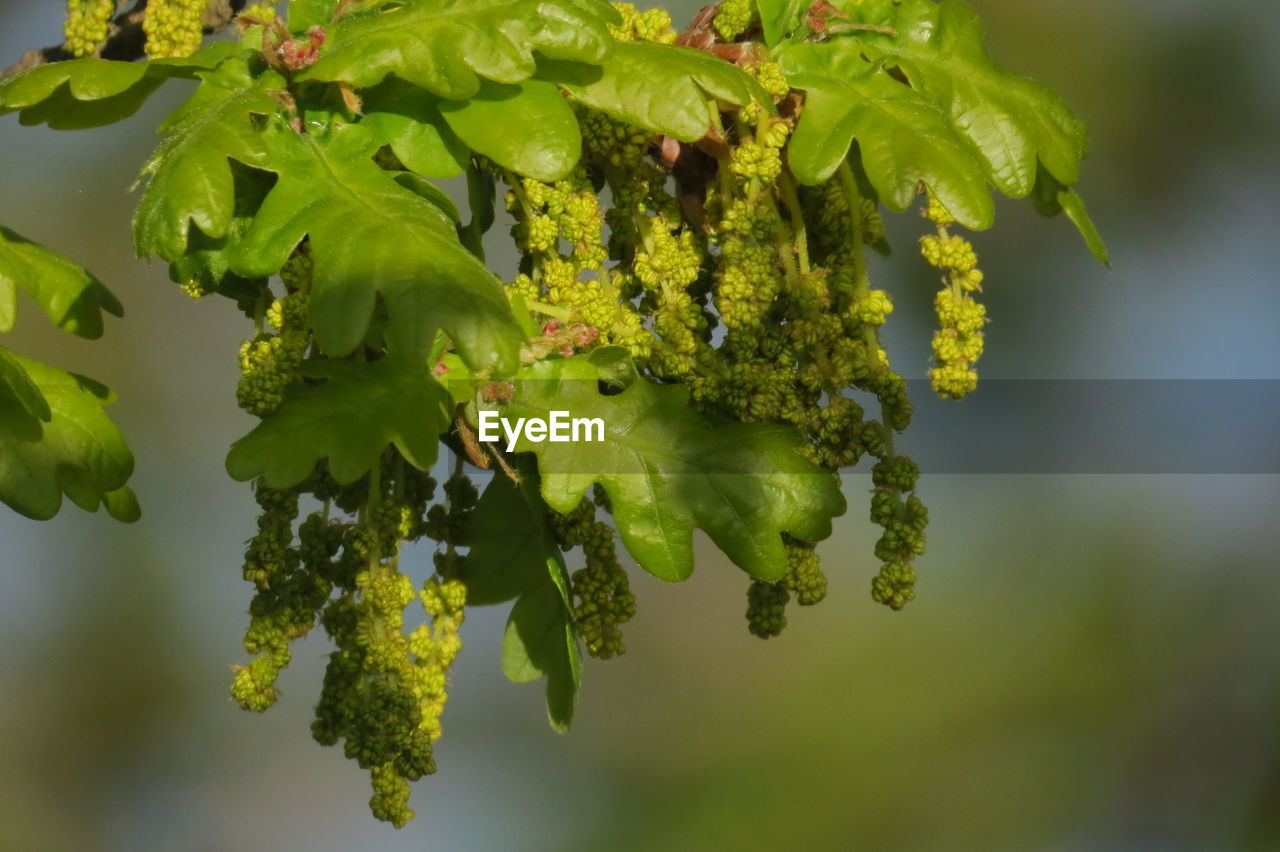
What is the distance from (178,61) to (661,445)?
43 cm

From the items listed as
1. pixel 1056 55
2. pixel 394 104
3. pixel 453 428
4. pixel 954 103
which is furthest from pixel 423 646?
pixel 1056 55

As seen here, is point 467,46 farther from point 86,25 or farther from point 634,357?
point 86,25

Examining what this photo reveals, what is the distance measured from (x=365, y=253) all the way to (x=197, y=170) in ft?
0.38

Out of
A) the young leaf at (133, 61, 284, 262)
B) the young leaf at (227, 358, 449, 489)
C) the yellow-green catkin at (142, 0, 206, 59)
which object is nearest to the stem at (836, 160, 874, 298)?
the young leaf at (227, 358, 449, 489)

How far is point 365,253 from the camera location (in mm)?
927

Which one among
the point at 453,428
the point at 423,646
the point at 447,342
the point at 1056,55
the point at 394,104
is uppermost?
the point at 394,104

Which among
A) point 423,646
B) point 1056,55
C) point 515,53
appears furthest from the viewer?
point 1056,55

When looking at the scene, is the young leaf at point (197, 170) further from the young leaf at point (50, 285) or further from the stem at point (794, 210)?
the stem at point (794, 210)

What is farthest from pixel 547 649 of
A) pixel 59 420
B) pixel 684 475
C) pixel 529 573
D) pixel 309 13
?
pixel 309 13

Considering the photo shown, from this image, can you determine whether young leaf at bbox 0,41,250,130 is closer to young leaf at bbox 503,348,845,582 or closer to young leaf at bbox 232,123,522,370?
young leaf at bbox 232,123,522,370

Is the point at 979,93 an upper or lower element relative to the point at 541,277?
upper

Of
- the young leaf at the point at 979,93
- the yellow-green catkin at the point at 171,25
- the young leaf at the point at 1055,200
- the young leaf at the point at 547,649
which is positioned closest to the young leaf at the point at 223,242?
the yellow-green catkin at the point at 171,25

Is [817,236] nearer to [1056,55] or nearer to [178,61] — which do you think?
[178,61]

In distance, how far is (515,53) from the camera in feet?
3.24
